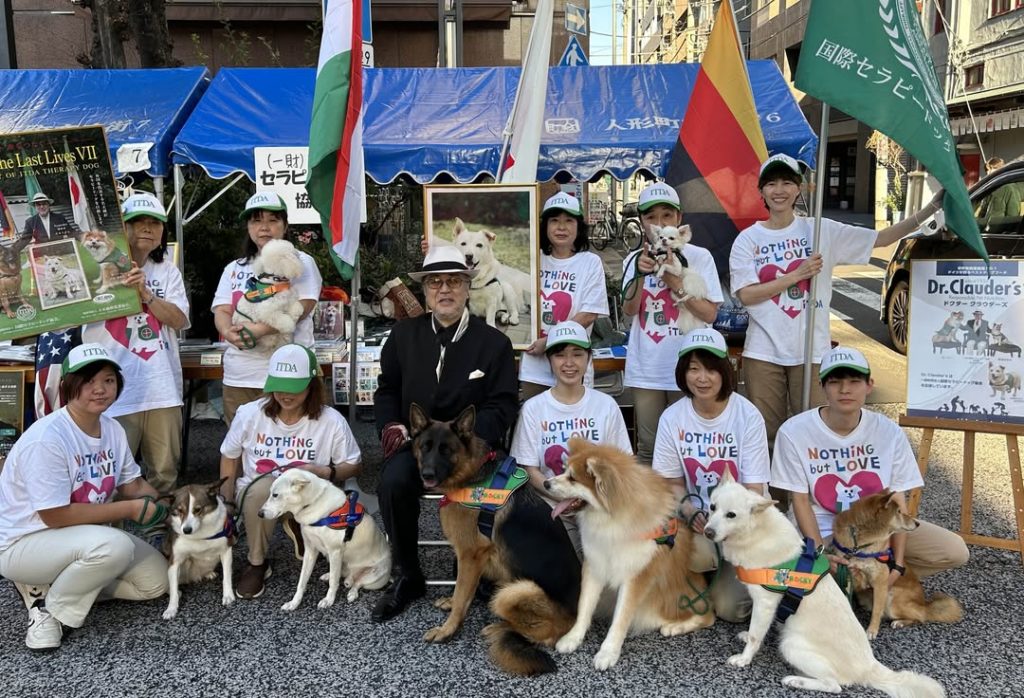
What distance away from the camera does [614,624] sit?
335 cm

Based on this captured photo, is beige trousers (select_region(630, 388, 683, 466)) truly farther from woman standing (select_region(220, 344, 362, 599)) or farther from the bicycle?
the bicycle

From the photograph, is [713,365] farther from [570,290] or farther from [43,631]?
[43,631]

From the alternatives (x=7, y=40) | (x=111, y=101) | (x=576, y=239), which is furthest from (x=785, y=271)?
(x=7, y=40)

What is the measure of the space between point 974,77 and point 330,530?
23.3m

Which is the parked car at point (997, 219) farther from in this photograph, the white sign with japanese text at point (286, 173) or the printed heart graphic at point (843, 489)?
the white sign with japanese text at point (286, 173)

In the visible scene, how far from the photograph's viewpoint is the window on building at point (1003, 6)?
62.5 feet

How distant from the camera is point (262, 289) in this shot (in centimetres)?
461

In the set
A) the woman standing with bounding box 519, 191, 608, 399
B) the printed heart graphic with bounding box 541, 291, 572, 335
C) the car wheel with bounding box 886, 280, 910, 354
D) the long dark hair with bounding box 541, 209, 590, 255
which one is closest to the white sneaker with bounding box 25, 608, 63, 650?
the woman standing with bounding box 519, 191, 608, 399

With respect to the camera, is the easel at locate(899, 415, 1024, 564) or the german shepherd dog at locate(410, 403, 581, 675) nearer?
the german shepherd dog at locate(410, 403, 581, 675)

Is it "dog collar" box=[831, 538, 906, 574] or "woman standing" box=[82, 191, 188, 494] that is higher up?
"woman standing" box=[82, 191, 188, 494]

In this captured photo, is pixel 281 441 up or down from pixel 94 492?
up

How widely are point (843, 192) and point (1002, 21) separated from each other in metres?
17.8

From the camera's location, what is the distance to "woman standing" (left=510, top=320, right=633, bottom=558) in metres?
3.95

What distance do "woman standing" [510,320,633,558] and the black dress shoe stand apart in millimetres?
809
